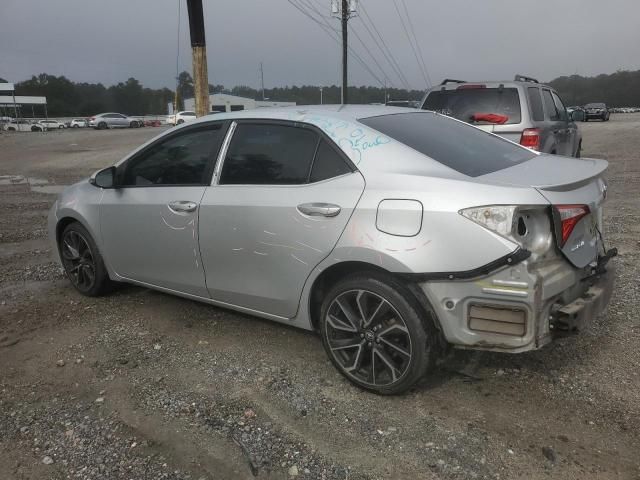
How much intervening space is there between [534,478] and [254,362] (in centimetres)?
188

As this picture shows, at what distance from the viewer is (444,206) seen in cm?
285

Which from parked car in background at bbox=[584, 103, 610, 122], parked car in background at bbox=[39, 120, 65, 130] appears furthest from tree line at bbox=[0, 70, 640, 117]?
parked car in background at bbox=[584, 103, 610, 122]

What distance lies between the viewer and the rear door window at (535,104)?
7478 mm

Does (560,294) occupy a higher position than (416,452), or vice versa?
(560,294)

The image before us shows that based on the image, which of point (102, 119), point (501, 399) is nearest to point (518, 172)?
point (501, 399)

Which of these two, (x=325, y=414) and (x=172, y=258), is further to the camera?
(x=172, y=258)

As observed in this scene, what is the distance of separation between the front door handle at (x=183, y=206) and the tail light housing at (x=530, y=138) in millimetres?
4867

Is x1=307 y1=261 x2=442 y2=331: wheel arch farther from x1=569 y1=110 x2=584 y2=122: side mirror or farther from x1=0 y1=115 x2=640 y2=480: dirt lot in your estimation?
x1=569 y1=110 x2=584 y2=122: side mirror

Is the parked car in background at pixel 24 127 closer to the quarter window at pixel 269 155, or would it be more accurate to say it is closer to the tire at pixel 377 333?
the quarter window at pixel 269 155

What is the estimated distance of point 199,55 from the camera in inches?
368

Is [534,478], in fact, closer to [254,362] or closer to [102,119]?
[254,362]

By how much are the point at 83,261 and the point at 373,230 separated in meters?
3.09

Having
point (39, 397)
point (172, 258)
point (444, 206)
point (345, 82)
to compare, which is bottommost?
point (39, 397)

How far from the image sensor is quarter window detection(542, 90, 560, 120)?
27.0ft
